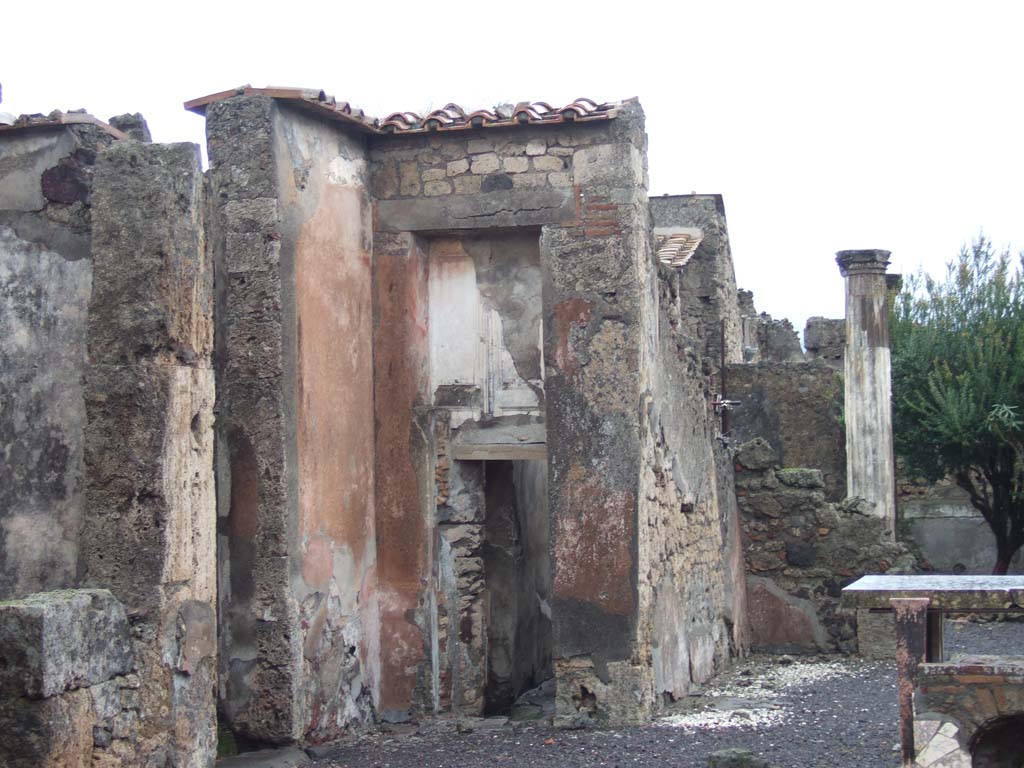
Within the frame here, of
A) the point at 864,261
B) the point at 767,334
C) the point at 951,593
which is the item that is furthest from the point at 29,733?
the point at 767,334

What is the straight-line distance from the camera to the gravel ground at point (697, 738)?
8.41m

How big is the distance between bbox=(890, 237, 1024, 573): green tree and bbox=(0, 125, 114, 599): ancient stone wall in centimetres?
1250

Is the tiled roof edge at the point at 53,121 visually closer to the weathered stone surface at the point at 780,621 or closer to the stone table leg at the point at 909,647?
the stone table leg at the point at 909,647

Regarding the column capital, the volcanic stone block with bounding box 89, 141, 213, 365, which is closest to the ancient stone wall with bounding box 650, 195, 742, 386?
the column capital

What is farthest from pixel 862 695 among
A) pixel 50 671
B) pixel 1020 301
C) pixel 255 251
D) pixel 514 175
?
pixel 1020 301

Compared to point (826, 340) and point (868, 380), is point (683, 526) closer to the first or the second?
point (868, 380)

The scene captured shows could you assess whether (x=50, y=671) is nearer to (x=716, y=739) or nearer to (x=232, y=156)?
(x=232, y=156)

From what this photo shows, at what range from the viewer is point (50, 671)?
6004 millimetres

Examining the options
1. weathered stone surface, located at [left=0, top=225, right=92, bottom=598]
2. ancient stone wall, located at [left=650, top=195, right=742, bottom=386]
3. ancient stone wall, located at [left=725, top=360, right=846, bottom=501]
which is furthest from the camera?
ancient stone wall, located at [left=725, top=360, right=846, bottom=501]

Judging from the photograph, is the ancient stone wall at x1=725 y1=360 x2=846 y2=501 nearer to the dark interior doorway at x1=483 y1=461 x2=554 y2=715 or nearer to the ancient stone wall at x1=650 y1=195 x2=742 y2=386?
the ancient stone wall at x1=650 y1=195 x2=742 y2=386

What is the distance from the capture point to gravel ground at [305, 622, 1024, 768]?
8.41 metres

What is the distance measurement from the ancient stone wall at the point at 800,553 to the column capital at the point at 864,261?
3104 millimetres

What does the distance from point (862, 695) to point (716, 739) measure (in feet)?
7.91

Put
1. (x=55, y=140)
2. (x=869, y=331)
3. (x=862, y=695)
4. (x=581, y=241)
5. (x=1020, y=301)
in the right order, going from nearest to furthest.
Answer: (x=55, y=140) → (x=581, y=241) → (x=862, y=695) → (x=869, y=331) → (x=1020, y=301)
